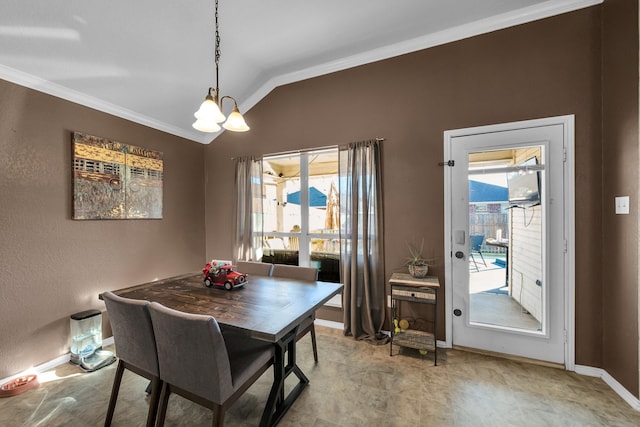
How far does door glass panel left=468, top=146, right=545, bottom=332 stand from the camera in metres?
2.25

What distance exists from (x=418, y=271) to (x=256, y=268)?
1584 millimetres

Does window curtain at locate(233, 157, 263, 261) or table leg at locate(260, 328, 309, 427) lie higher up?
window curtain at locate(233, 157, 263, 261)

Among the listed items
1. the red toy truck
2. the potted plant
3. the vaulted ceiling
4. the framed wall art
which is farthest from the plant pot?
the framed wall art

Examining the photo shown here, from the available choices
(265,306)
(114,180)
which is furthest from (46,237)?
(265,306)

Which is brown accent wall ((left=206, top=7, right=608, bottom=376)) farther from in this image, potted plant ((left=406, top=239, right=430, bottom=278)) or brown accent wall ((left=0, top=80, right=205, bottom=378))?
brown accent wall ((left=0, top=80, right=205, bottom=378))

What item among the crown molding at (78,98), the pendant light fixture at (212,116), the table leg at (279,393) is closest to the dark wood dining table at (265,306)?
the table leg at (279,393)

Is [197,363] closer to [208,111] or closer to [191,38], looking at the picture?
[208,111]

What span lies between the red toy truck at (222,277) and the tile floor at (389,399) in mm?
807

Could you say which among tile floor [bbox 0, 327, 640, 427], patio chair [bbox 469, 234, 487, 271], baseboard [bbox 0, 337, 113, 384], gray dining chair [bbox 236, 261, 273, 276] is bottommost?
tile floor [bbox 0, 327, 640, 427]

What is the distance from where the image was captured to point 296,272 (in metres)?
2.30

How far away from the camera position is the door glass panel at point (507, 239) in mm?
2250

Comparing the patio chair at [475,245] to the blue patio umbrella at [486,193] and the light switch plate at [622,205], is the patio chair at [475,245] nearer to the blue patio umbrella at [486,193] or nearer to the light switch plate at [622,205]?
the blue patio umbrella at [486,193]

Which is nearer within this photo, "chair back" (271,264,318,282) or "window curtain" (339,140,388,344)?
"chair back" (271,264,318,282)

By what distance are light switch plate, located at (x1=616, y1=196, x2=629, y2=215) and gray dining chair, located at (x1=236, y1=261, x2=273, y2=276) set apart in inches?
109
